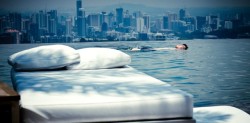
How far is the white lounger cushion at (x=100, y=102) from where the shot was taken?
186 centimetres

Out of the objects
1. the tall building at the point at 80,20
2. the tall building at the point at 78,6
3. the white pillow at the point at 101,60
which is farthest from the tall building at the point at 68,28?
the white pillow at the point at 101,60

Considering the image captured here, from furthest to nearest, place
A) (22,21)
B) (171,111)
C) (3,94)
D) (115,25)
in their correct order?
1. (115,25)
2. (22,21)
3. (171,111)
4. (3,94)

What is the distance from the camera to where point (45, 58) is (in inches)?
121

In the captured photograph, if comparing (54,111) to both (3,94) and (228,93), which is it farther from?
(228,93)

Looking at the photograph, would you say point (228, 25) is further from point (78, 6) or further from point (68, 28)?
point (68, 28)

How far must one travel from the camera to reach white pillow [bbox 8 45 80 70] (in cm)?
304

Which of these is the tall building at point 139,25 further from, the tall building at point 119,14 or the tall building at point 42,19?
the tall building at point 42,19

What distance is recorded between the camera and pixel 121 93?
6.70 feet

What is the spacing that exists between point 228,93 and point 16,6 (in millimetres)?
10678

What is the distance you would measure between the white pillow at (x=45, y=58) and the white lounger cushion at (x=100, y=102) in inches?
30.6

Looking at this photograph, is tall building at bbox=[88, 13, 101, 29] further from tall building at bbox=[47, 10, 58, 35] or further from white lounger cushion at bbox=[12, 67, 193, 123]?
white lounger cushion at bbox=[12, 67, 193, 123]

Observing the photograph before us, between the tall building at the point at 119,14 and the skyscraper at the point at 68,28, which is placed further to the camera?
the tall building at the point at 119,14

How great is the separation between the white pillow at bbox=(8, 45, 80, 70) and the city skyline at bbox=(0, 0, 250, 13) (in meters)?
12.3

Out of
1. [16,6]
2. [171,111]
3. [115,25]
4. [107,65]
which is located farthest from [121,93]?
[115,25]
